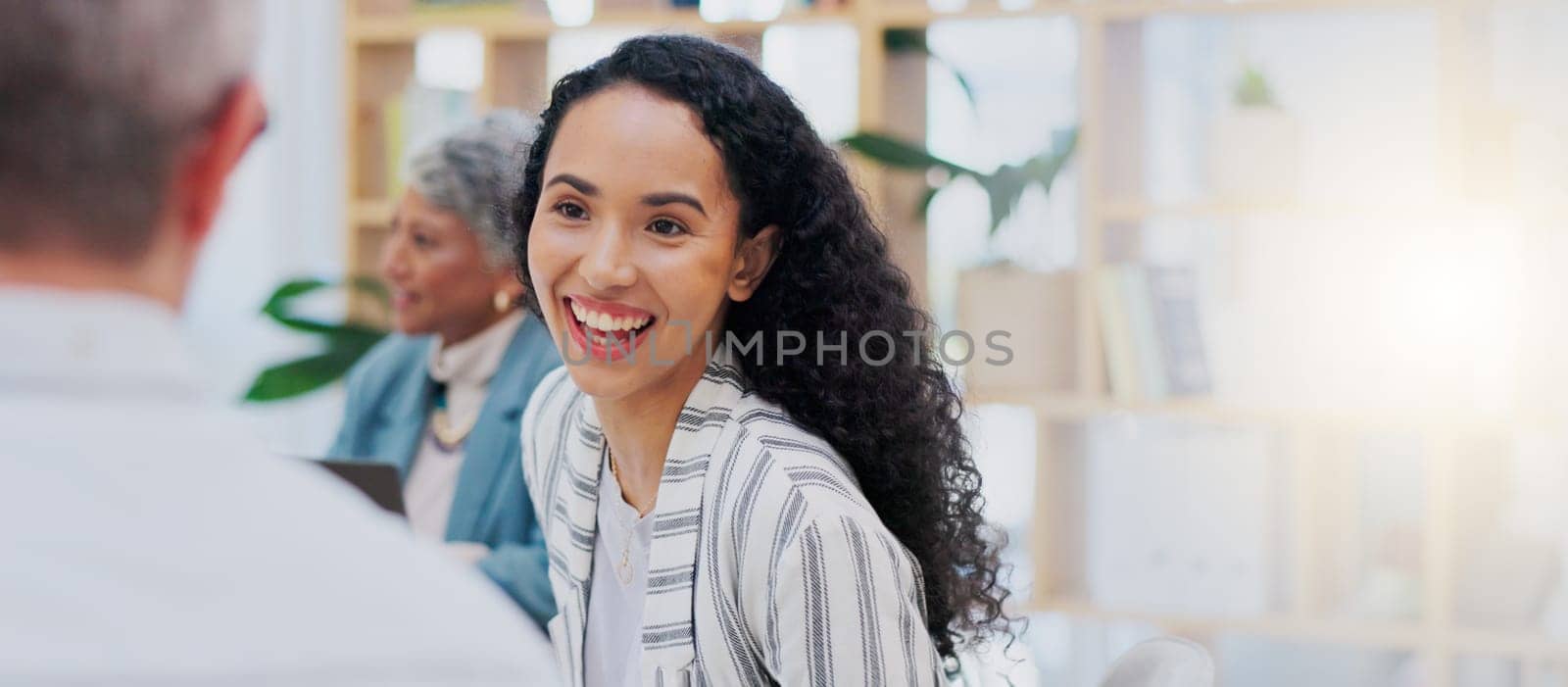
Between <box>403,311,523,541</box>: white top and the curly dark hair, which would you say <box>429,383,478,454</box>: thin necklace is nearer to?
<box>403,311,523,541</box>: white top

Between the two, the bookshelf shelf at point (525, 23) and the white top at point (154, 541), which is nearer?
the white top at point (154, 541)

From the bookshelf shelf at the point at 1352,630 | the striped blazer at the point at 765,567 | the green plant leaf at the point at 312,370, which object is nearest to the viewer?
the striped blazer at the point at 765,567

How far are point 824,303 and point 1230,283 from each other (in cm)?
181

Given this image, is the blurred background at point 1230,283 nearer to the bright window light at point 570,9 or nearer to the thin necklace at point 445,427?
the bright window light at point 570,9

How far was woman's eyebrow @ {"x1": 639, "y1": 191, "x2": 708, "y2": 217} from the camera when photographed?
1.18m

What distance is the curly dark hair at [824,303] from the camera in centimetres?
122

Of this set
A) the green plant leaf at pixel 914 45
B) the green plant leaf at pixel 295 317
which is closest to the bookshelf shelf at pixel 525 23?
the green plant leaf at pixel 914 45

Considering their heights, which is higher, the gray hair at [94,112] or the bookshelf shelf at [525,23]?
the bookshelf shelf at [525,23]

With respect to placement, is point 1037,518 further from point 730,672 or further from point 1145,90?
point 730,672

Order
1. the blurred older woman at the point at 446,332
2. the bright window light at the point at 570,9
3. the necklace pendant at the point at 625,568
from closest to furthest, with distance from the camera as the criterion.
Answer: the necklace pendant at the point at 625,568, the blurred older woman at the point at 446,332, the bright window light at the point at 570,9

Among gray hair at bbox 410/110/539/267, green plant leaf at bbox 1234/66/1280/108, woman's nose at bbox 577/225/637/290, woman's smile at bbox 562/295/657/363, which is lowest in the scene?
woman's smile at bbox 562/295/657/363

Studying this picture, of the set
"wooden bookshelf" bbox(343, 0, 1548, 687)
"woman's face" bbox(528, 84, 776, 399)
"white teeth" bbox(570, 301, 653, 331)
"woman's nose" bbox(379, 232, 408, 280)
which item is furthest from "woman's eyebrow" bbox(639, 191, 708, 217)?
"wooden bookshelf" bbox(343, 0, 1548, 687)

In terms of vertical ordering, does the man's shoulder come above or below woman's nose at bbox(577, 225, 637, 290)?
below

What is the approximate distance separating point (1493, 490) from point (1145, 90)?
1014mm
